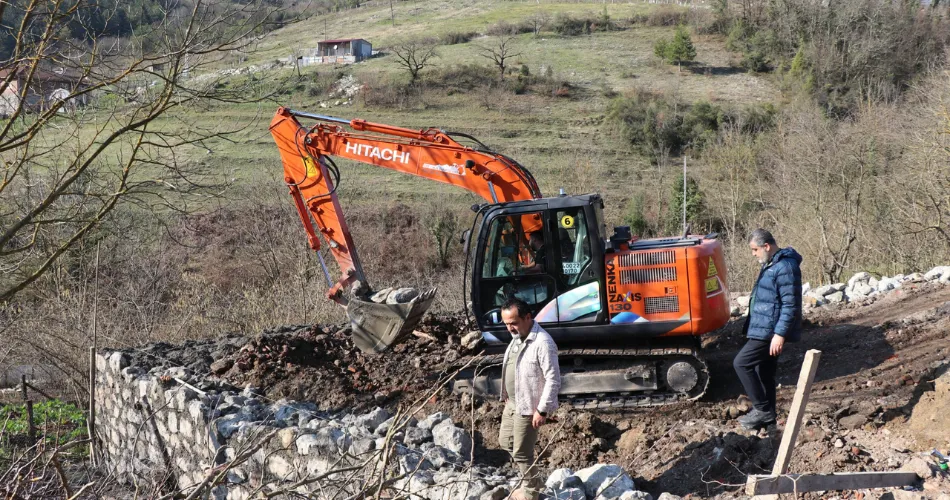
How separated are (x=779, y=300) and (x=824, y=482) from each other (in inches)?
77.1

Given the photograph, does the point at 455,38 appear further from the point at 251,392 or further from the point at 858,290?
the point at 251,392

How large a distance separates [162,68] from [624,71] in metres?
45.0

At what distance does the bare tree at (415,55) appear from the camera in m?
47.4

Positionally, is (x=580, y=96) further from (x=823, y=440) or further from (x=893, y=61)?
(x=823, y=440)

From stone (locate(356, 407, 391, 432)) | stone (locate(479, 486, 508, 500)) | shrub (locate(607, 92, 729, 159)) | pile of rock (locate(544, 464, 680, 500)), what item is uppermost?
stone (locate(479, 486, 508, 500))

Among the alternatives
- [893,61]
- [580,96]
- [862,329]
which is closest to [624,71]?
[580,96]

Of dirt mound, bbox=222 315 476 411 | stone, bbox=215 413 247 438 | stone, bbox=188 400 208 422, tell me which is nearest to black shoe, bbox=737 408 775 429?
dirt mound, bbox=222 315 476 411

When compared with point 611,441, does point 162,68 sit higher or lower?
higher

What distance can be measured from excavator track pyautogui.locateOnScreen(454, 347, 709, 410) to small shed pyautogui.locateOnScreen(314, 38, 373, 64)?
4847 cm

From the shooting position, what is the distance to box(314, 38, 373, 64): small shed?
177 feet

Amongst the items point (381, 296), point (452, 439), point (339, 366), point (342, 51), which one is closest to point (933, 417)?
point (452, 439)

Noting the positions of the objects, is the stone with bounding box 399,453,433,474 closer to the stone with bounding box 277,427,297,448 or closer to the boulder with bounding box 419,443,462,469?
the boulder with bounding box 419,443,462,469

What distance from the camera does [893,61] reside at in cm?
3881

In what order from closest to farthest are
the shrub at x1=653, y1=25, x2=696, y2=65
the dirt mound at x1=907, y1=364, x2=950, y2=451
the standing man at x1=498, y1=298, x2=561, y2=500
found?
the standing man at x1=498, y1=298, x2=561, y2=500 → the dirt mound at x1=907, y1=364, x2=950, y2=451 → the shrub at x1=653, y1=25, x2=696, y2=65
